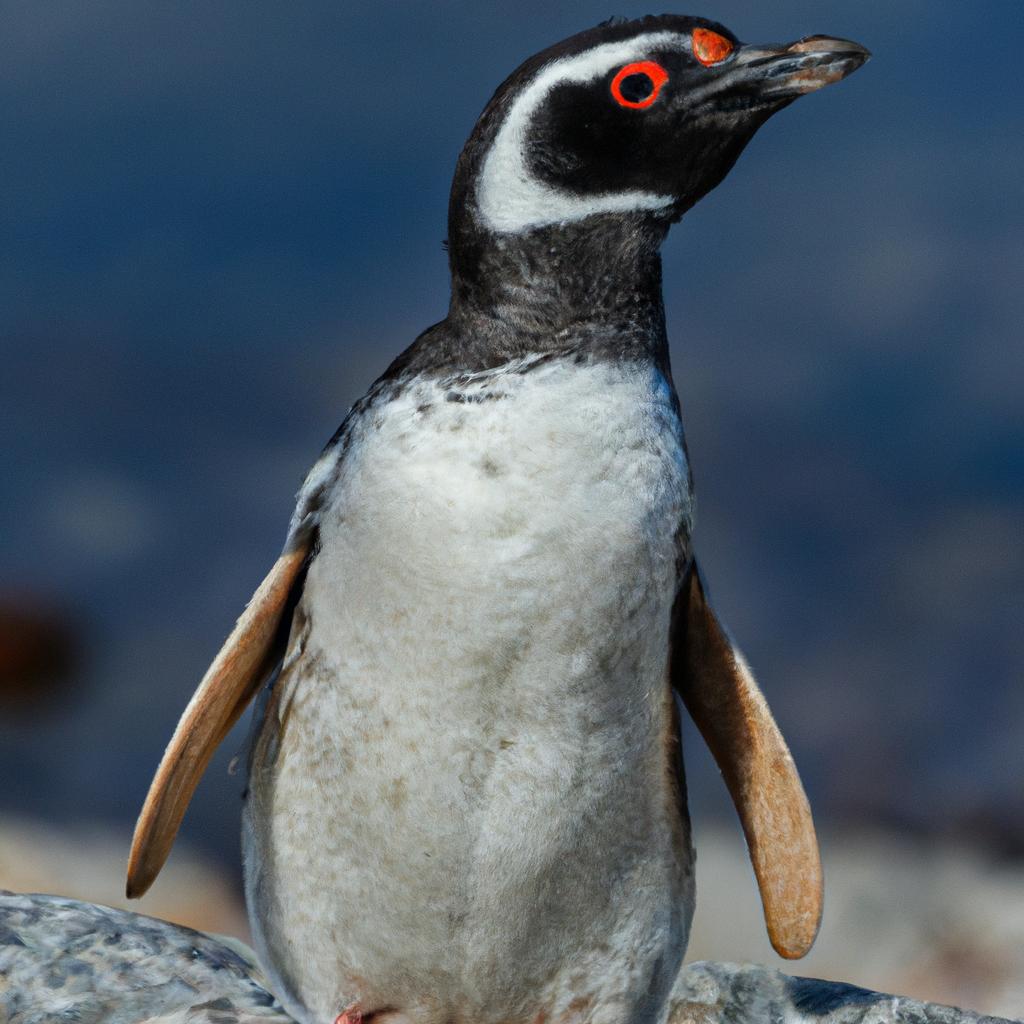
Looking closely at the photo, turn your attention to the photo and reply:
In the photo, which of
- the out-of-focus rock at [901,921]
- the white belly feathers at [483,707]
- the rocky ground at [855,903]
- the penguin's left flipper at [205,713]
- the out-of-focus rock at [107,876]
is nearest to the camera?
the white belly feathers at [483,707]

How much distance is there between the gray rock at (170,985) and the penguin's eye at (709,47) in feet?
4.72

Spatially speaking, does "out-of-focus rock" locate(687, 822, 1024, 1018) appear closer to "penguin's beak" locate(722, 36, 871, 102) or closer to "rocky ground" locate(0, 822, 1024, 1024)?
"rocky ground" locate(0, 822, 1024, 1024)

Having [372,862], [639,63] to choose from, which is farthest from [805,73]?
[372,862]

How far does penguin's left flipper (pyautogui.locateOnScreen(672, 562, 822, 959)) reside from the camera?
6.51 ft

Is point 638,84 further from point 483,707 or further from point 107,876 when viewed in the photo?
point 107,876

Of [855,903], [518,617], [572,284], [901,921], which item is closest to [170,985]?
[518,617]

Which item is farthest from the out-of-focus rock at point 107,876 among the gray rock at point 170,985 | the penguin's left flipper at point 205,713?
the penguin's left flipper at point 205,713

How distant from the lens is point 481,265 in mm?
1798

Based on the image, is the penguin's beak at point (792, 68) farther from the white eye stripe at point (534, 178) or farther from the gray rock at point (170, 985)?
the gray rock at point (170, 985)

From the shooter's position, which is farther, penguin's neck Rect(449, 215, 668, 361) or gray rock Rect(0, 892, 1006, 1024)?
gray rock Rect(0, 892, 1006, 1024)

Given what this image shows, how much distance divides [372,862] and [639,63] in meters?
1.12

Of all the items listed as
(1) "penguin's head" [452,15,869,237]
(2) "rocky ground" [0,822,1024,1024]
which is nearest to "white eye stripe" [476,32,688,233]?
(1) "penguin's head" [452,15,869,237]

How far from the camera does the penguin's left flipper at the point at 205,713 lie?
1927 millimetres

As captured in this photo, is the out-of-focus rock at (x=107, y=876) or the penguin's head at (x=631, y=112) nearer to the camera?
the penguin's head at (x=631, y=112)
